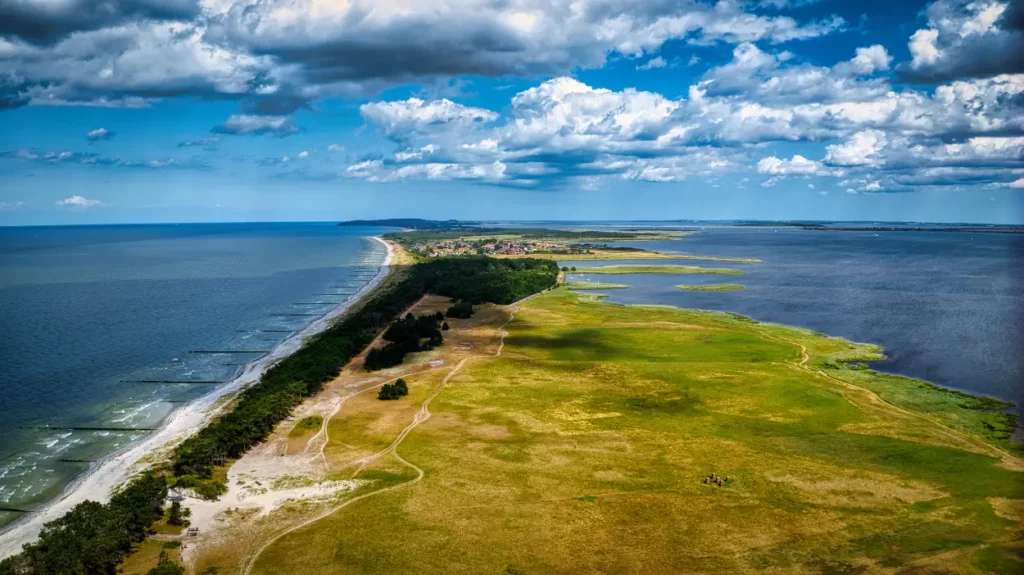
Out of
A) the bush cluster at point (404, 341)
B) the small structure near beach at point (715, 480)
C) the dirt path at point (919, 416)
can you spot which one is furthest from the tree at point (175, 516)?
the dirt path at point (919, 416)

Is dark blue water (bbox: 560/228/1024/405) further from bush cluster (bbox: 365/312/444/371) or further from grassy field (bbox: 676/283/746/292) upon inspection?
bush cluster (bbox: 365/312/444/371)

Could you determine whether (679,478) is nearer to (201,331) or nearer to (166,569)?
(166,569)

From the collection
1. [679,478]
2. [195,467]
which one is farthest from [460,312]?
[679,478]

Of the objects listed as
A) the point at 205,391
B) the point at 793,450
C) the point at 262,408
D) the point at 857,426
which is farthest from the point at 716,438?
the point at 205,391

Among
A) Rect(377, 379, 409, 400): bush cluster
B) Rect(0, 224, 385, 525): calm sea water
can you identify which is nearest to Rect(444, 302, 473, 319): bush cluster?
Rect(0, 224, 385, 525): calm sea water

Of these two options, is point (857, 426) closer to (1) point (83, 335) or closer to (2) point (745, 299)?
(2) point (745, 299)

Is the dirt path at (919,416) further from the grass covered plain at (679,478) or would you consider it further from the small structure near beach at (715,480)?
the small structure near beach at (715,480)
